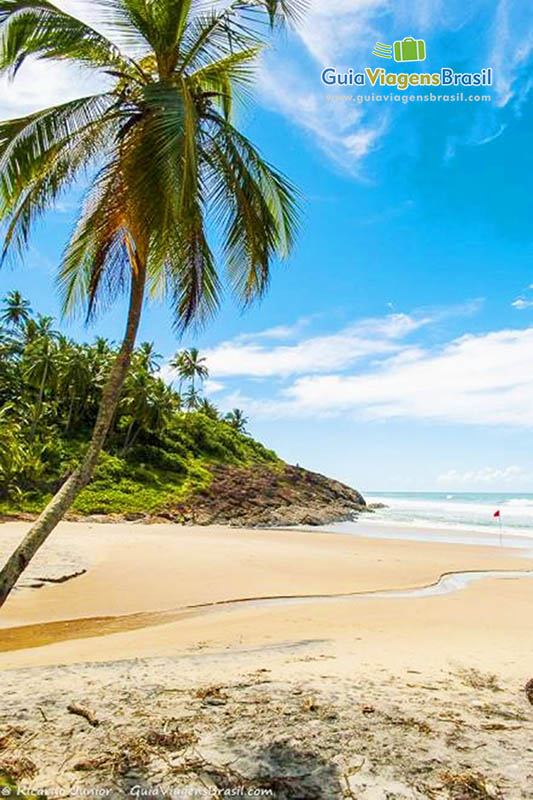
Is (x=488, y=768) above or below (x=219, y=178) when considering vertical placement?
below

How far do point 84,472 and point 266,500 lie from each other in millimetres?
33801

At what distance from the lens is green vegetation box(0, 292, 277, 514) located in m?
30.3

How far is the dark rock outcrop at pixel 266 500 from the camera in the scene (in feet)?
107

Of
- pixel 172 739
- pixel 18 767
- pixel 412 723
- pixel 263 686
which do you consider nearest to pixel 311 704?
pixel 263 686

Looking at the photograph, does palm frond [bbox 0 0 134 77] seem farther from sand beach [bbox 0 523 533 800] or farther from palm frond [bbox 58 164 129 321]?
sand beach [bbox 0 523 533 800]

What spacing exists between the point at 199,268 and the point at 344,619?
668cm

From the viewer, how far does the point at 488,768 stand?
3.35 m

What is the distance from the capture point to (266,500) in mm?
37375

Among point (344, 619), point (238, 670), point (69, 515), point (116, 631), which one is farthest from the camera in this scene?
point (69, 515)

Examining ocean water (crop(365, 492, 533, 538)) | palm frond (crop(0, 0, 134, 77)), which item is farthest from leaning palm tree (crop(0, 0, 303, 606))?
ocean water (crop(365, 492, 533, 538))

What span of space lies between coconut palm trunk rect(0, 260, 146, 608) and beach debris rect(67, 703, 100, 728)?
40.6 inches

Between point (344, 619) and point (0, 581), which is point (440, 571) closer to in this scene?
point (344, 619)

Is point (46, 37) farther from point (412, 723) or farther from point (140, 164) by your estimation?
point (412, 723)

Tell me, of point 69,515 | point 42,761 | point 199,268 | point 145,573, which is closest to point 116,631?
point 145,573
